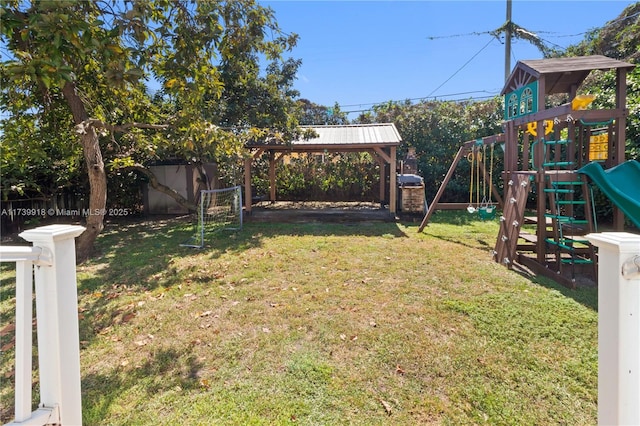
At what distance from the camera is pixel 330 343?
3025mm

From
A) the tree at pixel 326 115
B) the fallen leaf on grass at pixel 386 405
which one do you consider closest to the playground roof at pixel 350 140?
the fallen leaf on grass at pixel 386 405

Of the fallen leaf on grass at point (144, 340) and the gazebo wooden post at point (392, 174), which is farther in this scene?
the gazebo wooden post at point (392, 174)

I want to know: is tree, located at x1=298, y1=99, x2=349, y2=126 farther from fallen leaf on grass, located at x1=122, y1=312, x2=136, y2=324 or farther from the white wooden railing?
the white wooden railing

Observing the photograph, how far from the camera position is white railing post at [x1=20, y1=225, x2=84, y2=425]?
1459mm

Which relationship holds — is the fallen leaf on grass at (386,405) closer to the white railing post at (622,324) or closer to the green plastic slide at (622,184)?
the white railing post at (622,324)

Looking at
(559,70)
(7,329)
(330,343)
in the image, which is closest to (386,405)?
(330,343)

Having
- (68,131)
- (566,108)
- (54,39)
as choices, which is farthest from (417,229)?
(68,131)

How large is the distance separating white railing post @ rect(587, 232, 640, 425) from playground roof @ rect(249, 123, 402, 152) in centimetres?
777

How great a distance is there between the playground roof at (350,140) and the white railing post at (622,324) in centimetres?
777

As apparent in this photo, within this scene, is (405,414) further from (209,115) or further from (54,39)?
(209,115)

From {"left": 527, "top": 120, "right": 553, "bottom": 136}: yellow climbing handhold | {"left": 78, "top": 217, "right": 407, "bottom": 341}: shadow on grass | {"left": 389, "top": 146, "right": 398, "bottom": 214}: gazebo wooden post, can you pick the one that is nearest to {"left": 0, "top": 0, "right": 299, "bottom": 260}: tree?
{"left": 78, "top": 217, "right": 407, "bottom": 341}: shadow on grass

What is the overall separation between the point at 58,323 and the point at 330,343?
209 cm

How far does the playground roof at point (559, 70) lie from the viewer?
4.73 metres

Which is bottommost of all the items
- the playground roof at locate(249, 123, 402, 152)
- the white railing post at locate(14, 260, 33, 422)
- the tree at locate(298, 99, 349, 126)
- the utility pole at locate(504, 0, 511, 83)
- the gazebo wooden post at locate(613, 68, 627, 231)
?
the white railing post at locate(14, 260, 33, 422)
